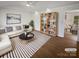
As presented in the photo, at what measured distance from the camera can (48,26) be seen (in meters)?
5.73

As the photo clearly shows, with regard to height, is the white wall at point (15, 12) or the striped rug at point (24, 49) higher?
the white wall at point (15, 12)

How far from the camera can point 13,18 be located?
5574 mm

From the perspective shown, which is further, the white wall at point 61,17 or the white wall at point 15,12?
the white wall at point 15,12

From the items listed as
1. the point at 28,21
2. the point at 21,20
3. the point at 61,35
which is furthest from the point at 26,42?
the point at 28,21

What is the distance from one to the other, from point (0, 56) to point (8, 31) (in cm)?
232

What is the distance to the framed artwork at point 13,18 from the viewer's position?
5.29m

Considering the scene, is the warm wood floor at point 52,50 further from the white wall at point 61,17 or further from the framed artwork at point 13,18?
the framed artwork at point 13,18

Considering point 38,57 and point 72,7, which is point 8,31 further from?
point 72,7

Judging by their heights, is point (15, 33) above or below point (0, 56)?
above

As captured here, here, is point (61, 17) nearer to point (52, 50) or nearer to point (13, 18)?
point (52, 50)

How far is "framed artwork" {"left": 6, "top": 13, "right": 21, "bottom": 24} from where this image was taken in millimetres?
5289

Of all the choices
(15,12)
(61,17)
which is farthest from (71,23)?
(15,12)

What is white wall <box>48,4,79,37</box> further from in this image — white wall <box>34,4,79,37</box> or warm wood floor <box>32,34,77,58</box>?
warm wood floor <box>32,34,77,58</box>

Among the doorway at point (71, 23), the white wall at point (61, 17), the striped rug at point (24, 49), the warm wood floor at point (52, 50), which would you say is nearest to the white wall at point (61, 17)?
the white wall at point (61, 17)
